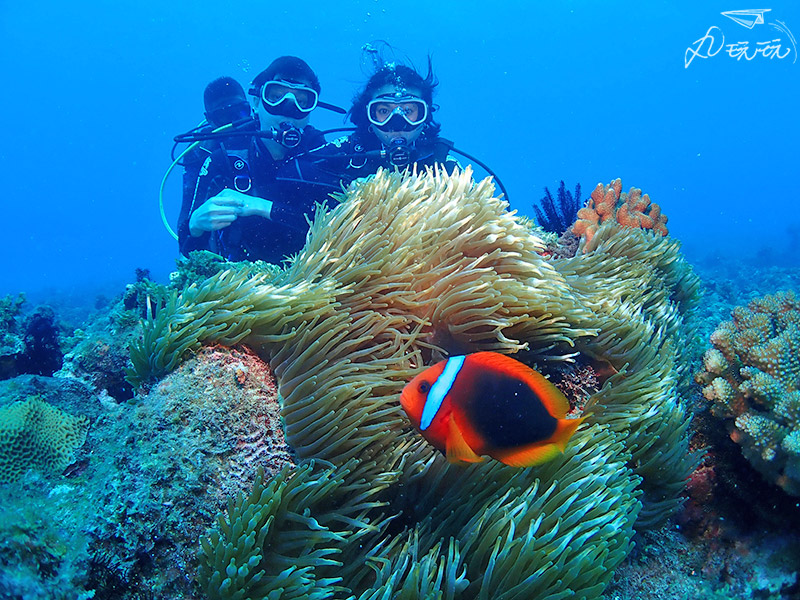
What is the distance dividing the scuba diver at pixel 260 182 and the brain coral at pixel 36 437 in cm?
420

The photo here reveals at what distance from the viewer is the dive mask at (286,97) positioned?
22.2 feet

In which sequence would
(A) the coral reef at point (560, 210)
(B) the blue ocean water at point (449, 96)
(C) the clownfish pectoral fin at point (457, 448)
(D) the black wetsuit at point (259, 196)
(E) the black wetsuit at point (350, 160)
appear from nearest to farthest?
(C) the clownfish pectoral fin at point (457, 448) → (A) the coral reef at point (560, 210) → (D) the black wetsuit at point (259, 196) → (E) the black wetsuit at point (350, 160) → (B) the blue ocean water at point (449, 96)

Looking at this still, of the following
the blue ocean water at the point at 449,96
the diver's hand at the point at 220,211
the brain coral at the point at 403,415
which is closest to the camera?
the brain coral at the point at 403,415

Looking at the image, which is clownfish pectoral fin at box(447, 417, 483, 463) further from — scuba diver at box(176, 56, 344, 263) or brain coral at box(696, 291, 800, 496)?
scuba diver at box(176, 56, 344, 263)

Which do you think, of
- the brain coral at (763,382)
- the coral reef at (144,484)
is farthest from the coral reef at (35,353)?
the brain coral at (763,382)

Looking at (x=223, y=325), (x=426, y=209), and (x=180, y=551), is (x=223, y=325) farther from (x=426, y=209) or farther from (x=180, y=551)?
(x=426, y=209)

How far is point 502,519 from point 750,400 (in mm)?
1865

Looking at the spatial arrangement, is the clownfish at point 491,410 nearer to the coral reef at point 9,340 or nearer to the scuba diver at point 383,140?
the coral reef at point 9,340

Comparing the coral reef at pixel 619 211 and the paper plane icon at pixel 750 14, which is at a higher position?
the paper plane icon at pixel 750 14

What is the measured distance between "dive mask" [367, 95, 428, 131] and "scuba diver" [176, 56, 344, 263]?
1.02m

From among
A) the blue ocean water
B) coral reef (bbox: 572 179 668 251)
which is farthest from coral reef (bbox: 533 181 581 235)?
the blue ocean water

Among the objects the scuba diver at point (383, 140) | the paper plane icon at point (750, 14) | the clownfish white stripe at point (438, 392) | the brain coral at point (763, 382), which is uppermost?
the paper plane icon at point (750, 14)

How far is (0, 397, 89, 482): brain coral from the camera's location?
158cm

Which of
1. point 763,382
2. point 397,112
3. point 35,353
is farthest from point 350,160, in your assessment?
point 763,382
